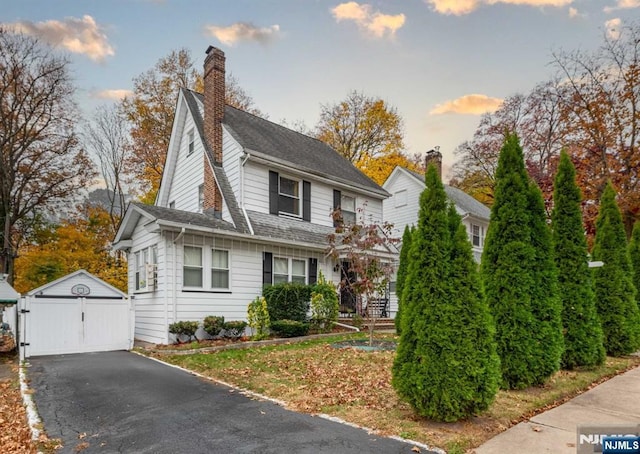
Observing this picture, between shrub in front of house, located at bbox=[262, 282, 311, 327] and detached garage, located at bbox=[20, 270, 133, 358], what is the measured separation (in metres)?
3.92

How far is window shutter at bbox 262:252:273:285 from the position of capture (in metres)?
12.7

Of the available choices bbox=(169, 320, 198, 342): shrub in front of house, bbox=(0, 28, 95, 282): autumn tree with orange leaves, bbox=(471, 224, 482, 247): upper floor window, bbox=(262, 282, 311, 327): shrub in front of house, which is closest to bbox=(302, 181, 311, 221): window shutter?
bbox=(262, 282, 311, 327): shrub in front of house

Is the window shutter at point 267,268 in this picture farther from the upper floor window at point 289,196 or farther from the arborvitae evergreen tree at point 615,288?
the arborvitae evergreen tree at point 615,288

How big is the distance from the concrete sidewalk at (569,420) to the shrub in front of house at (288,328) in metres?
7.29

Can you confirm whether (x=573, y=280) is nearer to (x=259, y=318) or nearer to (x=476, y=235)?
(x=259, y=318)

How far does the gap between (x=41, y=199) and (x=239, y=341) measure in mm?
16772

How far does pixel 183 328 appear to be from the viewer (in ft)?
33.9

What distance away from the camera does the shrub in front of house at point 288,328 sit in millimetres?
11273

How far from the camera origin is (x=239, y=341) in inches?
428

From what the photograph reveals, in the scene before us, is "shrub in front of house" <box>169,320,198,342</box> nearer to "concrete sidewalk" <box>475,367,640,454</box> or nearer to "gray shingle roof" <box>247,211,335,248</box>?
"gray shingle roof" <box>247,211,335,248</box>

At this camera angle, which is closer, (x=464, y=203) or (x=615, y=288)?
(x=615, y=288)

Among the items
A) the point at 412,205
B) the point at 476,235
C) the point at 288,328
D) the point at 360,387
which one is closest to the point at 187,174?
the point at 288,328

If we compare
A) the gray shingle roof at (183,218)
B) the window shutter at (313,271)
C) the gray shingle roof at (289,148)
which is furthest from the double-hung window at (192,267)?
the window shutter at (313,271)

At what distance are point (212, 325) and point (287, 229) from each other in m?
4.22
